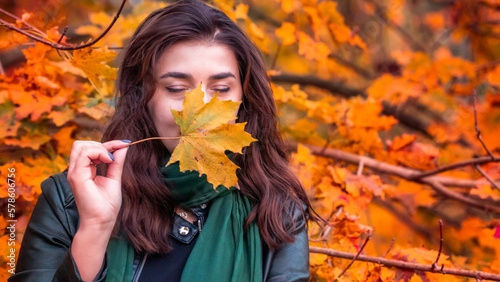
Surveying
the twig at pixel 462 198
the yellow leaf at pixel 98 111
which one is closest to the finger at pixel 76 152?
the yellow leaf at pixel 98 111

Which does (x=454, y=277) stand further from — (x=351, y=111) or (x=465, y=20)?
(x=465, y=20)

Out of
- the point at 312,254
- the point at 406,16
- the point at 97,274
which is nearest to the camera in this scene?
the point at 97,274

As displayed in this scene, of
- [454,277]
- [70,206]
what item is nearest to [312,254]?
[454,277]

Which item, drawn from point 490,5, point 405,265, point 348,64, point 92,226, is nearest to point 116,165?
point 92,226

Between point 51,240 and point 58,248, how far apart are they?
0.12ft

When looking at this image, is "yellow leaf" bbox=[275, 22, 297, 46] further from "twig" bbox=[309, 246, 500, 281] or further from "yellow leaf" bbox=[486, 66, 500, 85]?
"yellow leaf" bbox=[486, 66, 500, 85]

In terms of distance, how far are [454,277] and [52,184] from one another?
1.65 meters

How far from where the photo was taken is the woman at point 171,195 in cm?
132

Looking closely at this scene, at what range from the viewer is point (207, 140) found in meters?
1.25

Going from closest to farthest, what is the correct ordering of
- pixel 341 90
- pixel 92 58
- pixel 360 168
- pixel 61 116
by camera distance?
pixel 92 58, pixel 61 116, pixel 360 168, pixel 341 90

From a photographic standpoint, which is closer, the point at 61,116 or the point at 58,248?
the point at 58,248

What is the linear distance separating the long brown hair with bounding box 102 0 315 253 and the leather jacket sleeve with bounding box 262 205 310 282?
0.10 feet

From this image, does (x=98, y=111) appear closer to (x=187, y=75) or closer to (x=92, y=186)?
(x=187, y=75)

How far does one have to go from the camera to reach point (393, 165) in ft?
8.68
